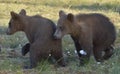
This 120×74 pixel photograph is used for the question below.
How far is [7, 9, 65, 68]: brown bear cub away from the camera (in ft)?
33.9

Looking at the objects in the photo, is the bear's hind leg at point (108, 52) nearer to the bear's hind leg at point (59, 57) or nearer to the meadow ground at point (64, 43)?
the meadow ground at point (64, 43)

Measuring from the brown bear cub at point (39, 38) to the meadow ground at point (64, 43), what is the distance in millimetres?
301

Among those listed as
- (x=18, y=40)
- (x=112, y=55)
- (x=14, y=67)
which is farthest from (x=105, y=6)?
(x=14, y=67)

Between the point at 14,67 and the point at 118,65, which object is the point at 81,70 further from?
the point at 14,67

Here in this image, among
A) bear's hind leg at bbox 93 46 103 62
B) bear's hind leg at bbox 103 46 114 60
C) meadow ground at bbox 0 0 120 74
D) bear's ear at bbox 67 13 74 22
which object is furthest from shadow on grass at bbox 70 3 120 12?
bear's ear at bbox 67 13 74 22

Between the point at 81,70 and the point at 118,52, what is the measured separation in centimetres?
279

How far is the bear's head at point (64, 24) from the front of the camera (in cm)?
1069

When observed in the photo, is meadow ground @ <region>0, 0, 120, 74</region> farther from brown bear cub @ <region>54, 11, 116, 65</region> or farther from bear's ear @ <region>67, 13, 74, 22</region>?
bear's ear @ <region>67, 13, 74, 22</region>

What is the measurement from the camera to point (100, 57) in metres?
11.4

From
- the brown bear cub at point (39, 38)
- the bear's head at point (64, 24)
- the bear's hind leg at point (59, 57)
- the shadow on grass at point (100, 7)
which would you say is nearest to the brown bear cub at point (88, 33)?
the bear's head at point (64, 24)

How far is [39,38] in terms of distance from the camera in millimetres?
10445

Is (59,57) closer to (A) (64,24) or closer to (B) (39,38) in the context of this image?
(B) (39,38)

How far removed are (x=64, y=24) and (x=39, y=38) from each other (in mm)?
→ 710

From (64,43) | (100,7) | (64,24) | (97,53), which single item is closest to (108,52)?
(97,53)
